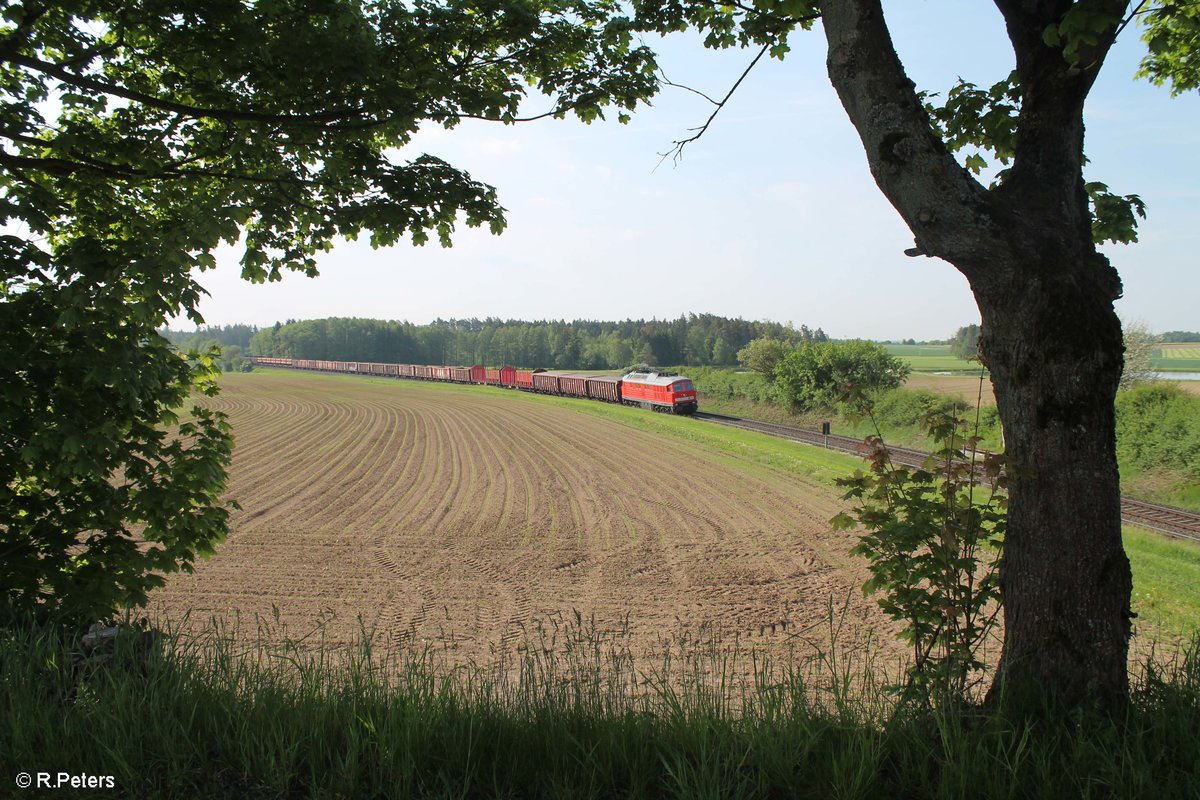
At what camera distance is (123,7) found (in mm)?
5258

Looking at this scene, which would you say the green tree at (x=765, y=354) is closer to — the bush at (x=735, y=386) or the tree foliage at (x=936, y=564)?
the bush at (x=735, y=386)

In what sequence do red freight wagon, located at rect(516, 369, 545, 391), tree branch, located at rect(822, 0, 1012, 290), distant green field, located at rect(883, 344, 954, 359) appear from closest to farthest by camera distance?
1. tree branch, located at rect(822, 0, 1012, 290)
2. red freight wagon, located at rect(516, 369, 545, 391)
3. distant green field, located at rect(883, 344, 954, 359)

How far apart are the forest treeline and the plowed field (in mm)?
92561

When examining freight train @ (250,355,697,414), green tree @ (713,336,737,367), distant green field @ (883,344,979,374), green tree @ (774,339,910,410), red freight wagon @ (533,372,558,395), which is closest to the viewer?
green tree @ (774,339,910,410)

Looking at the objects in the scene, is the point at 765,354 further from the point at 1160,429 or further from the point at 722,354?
the point at 722,354

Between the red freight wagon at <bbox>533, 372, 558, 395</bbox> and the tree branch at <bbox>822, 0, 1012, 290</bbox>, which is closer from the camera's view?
the tree branch at <bbox>822, 0, 1012, 290</bbox>

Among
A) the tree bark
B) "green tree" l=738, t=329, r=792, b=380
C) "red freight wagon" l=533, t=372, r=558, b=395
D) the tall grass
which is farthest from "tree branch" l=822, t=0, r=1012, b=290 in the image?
"red freight wagon" l=533, t=372, r=558, b=395

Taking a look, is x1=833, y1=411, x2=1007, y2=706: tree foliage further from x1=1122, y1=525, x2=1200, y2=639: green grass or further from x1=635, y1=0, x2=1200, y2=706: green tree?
x1=1122, y1=525, x2=1200, y2=639: green grass

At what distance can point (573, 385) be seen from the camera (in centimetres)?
6031

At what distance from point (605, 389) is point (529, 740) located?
52.5 meters

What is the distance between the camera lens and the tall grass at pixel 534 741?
9.35 feet

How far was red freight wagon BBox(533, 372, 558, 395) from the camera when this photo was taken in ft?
207

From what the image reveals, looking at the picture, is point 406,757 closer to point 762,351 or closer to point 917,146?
point 917,146

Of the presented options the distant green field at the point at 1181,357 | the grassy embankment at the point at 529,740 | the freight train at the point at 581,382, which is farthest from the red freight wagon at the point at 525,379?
the distant green field at the point at 1181,357
